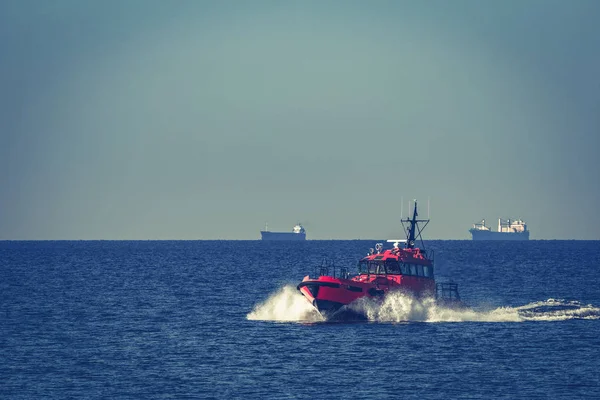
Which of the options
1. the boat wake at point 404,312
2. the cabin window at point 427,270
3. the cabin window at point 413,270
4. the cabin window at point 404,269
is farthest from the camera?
the cabin window at point 427,270

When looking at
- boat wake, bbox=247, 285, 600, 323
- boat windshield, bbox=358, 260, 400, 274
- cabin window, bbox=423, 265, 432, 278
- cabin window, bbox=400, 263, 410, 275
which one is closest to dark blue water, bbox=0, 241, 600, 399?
boat wake, bbox=247, 285, 600, 323

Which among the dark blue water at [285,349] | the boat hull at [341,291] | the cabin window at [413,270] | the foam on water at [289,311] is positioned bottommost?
the dark blue water at [285,349]

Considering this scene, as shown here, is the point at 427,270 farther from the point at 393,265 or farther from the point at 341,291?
the point at 341,291

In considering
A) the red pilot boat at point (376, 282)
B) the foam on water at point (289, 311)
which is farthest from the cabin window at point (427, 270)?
the foam on water at point (289, 311)

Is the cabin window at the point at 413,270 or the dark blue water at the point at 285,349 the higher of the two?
the cabin window at the point at 413,270

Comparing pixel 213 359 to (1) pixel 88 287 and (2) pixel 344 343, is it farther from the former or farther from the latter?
(1) pixel 88 287

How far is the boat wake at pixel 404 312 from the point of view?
65.2m

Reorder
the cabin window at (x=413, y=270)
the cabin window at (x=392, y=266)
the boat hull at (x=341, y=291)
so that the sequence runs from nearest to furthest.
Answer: the boat hull at (x=341, y=291)
the cabin window at (x=392, y=266)
the cabin window at (x=413, y=270)

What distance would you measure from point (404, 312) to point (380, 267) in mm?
3540

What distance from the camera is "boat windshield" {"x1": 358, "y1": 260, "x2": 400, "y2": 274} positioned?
66312 millimetres

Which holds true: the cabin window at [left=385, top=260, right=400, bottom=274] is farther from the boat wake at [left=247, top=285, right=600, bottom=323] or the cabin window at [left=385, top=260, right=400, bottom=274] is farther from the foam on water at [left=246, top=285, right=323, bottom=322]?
the foam on water at [left=246, top=285, right=323, bottom=322]

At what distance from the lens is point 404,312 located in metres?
66.2

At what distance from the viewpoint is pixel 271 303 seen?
2913 inches

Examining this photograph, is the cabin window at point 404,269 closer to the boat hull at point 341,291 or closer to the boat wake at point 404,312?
the boat hull at point 341,291
